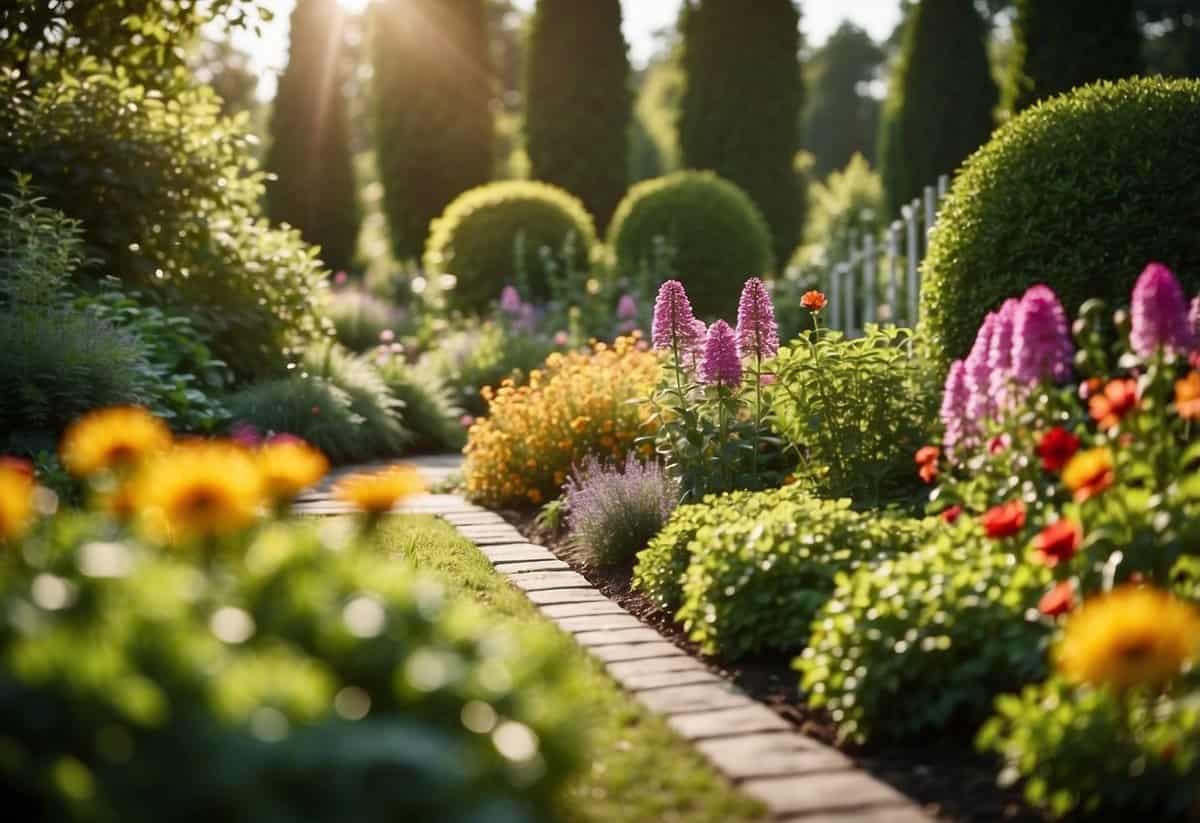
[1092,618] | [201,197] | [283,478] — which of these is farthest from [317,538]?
[201,197]

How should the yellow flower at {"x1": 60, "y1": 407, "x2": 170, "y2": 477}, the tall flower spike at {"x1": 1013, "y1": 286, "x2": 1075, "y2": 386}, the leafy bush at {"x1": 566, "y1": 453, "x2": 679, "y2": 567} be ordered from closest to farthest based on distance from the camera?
the yellow flower at {"x1": 60, "y1": 407, "x2": 170, "y2": 477}
the tall flower spike at {"x1": 1013, "y1": 286, "x2": 1075, "y2": 386}
the leafy bush at {"x1": 566, "y1": 453, "x2": 679, "y2": 567}

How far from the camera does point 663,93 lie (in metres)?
45.3

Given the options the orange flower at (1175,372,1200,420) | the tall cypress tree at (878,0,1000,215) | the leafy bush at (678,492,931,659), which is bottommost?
the leafy bush at (678,492,931,659)

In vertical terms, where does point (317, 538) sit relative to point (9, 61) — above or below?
below

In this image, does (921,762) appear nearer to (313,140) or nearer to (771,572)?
(771,572)

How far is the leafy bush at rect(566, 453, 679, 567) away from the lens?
17.2 feet

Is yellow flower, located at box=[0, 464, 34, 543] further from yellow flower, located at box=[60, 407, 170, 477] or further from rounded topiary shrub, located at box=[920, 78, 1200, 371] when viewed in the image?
rounded topiary shrub, located at box=[920, 78, 1200, 371]

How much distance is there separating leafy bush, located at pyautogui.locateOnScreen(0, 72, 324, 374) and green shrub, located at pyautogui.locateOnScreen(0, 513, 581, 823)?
6.29 m

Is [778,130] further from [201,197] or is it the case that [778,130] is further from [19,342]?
[19,342]

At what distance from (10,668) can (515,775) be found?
844 mm

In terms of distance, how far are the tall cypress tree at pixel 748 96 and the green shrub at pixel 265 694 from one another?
17468 mm

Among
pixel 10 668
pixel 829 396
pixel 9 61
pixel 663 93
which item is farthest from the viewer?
pixel 663 93

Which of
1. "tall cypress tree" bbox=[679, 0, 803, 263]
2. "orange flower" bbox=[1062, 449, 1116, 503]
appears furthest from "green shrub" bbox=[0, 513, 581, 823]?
"tall cypress tree" bbox=[679, 0, 803, 263]

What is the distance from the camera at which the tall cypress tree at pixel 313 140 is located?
72.5 ft
